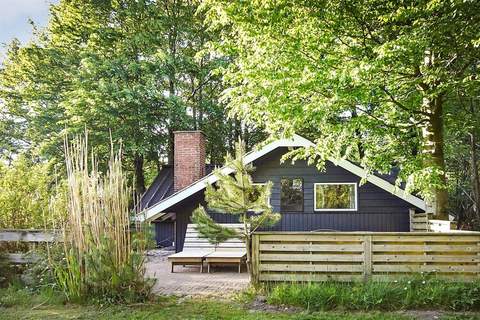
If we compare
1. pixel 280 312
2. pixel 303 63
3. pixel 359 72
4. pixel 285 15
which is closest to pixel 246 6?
pixel 285 15

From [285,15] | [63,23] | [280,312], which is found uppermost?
[63,23]

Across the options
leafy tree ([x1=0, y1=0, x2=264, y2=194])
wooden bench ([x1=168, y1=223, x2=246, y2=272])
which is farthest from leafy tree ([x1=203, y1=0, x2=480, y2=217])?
leafy tree ([x1=0, y1=0, x2=264, y2=194])

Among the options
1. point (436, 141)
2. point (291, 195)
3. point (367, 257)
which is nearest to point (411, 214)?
point (436, 141)

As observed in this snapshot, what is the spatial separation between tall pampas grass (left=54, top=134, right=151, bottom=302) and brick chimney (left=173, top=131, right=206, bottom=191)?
568cm

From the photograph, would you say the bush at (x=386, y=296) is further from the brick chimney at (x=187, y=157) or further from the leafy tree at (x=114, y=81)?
the leafy tree at (x=114, y=81)

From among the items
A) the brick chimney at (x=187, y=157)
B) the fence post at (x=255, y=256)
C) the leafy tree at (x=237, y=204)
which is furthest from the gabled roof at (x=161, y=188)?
the fence post at (x=255, y=256)

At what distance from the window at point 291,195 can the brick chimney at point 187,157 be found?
2.55 metres

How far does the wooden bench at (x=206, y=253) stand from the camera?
8.66 metres

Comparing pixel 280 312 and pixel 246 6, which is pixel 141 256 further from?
pixel 246 6

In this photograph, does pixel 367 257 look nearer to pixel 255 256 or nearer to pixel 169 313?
pixel 255 256

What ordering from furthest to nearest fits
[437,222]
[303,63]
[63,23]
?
[63,23]
[437,222]
[303,63]

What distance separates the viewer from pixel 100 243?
5.59 metres

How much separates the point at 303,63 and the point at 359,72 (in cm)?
133

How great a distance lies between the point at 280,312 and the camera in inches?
209
